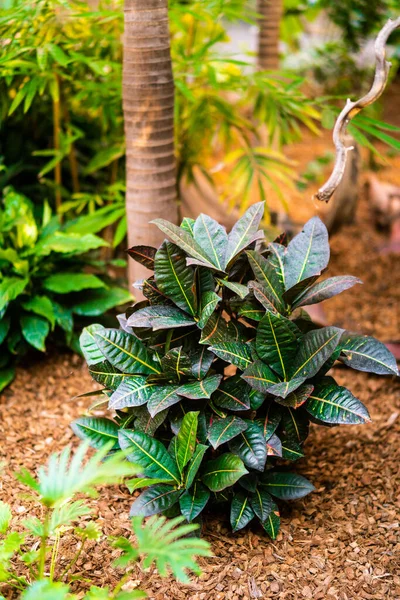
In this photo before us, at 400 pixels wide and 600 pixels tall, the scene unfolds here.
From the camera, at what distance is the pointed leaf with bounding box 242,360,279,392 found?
1948 millimetres

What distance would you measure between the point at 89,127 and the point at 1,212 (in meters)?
1.22

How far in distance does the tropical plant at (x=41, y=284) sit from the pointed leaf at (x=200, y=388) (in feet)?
3.65

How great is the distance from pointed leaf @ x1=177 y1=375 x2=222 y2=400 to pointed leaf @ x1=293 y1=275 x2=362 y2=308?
16.5 inches

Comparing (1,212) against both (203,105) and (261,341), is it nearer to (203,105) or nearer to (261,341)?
(203,105)

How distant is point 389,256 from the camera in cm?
500

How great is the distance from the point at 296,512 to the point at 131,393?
0.82m

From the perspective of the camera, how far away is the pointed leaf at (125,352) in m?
2.08

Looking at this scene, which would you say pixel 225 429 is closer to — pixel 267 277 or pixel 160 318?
pixel 160 318

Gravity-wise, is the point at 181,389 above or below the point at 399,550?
above

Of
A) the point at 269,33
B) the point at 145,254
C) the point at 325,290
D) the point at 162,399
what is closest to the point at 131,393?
the point at 162,399

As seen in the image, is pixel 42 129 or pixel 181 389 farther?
pixel 42 129

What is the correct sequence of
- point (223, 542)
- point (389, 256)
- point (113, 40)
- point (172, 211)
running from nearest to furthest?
point (223, 542) → point (172, 211) → point (113, 40) → point (389, 256)

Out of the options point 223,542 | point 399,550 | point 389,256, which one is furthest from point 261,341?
point 389,256

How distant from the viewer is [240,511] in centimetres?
206
